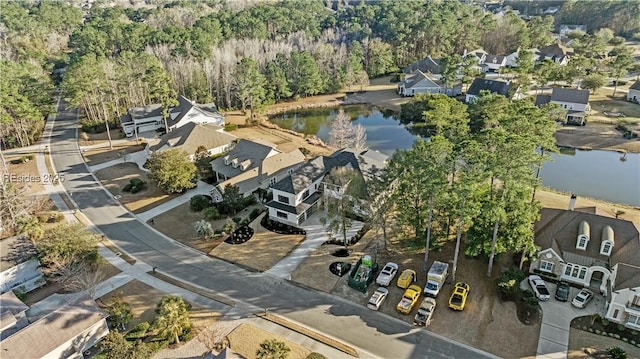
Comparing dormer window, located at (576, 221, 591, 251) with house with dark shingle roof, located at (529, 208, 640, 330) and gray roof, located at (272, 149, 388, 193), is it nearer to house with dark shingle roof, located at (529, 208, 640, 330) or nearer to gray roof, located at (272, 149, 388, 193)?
house with dark shingle roof, located at (529, 208, 640, 330)

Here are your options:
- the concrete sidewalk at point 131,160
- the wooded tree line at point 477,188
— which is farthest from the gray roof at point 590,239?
the concrete sidewalk at point 131,160

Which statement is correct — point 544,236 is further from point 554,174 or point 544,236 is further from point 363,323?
point 554,174

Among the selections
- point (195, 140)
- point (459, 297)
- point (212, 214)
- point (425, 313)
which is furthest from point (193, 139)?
point (459, 297)

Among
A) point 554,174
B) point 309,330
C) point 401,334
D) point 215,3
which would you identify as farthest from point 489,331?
point 215,3

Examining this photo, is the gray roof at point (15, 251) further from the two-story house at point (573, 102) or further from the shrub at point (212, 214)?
the two-story house at point (573, 102)

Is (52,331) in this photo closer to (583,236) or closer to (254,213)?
(254,213)
